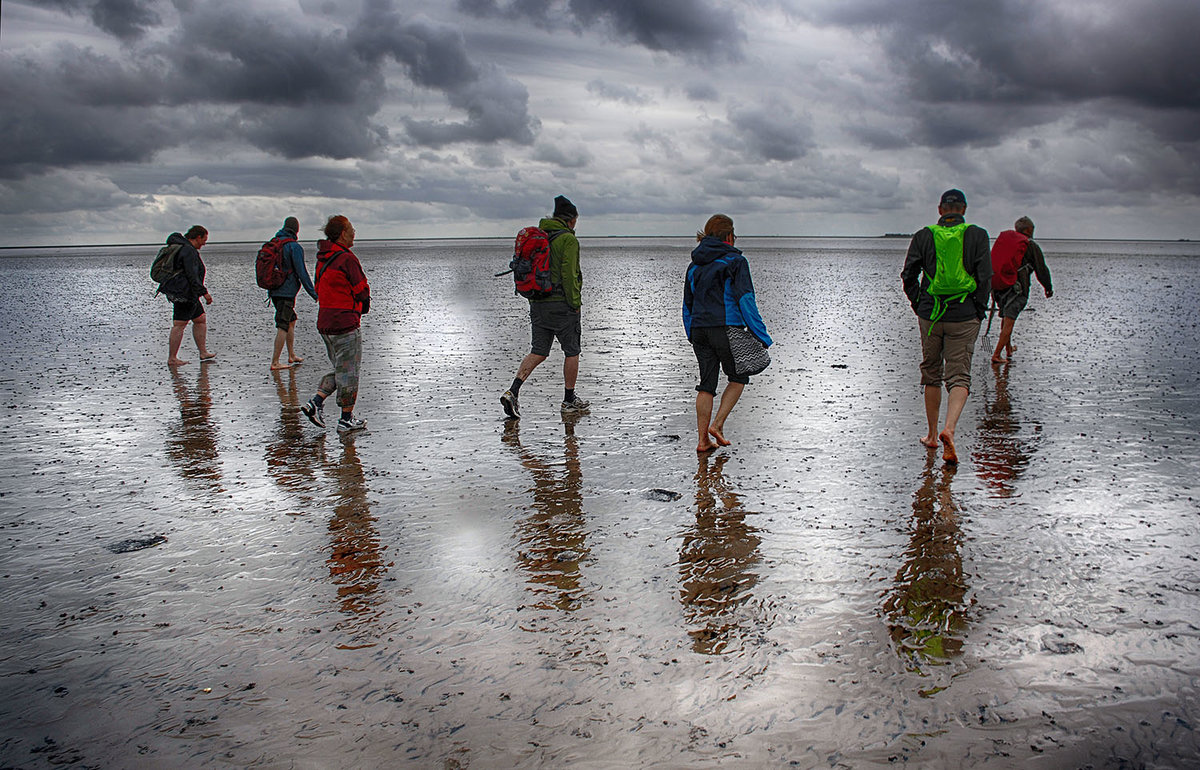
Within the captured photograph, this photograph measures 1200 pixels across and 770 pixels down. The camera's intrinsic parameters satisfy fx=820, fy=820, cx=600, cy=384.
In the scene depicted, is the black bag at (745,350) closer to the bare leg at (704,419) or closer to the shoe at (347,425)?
the bare leg at (704,419)

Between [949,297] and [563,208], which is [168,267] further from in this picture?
[949,297]

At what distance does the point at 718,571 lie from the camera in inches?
185

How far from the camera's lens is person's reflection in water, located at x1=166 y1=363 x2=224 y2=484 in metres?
6.86

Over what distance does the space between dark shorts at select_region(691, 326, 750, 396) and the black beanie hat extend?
244 cm

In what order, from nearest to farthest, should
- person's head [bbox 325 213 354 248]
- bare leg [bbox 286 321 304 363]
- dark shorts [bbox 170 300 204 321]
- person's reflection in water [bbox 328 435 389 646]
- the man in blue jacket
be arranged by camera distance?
person's reflection in water [bbox 328 435 389 646]
person's head [bbox 325 213 354 248]
the man in blue jacket
bare leg [bbox 286 321 304 363]
dark shorts [bbox 170 300 204 321]

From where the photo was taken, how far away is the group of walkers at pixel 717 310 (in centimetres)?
704

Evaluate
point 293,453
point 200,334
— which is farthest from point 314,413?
point 200,334

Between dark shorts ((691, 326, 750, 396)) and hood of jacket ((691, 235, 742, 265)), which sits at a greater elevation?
hood of jacket ((691, 235, 742, 265))

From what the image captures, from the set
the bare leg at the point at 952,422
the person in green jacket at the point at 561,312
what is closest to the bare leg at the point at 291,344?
the person in green jacket at the point at 561,312

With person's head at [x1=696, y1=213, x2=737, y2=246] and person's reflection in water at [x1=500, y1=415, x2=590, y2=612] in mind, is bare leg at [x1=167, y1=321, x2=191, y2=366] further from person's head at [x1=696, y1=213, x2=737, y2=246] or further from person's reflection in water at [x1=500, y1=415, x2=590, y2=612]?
person's head at [x1=696, y1=213, x2=737, y2=246]

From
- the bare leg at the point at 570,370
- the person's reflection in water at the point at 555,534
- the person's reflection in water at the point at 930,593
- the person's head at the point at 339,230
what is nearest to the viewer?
the person's reflection in water at the point at 930,593

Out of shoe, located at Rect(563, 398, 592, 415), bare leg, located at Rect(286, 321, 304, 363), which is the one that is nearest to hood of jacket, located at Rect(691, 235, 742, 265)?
shoe, located at Rect(563, 398, 592, 415)

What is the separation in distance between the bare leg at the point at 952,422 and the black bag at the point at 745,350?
62.7 inches

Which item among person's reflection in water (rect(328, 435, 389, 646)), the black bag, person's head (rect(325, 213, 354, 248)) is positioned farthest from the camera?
person's head (rect(325, 213, 354, 248))
